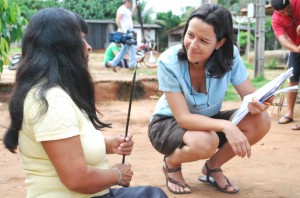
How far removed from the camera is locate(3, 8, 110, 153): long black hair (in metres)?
1.47

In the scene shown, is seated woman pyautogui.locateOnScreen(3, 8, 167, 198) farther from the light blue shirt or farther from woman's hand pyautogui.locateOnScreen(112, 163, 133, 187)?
the light blue shirt

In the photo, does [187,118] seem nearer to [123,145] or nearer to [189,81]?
[189,81]

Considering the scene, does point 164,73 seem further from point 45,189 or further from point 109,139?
point 45,189

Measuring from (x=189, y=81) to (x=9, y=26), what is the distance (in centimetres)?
234

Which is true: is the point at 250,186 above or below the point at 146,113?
above

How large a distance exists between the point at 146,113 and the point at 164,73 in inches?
134

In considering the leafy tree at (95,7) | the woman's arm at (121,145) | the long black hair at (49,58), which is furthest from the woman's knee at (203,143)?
the leafy tree at (95,7)

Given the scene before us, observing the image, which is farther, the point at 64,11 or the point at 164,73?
the point at 164,73

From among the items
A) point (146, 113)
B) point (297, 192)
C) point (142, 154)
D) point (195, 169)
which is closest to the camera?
point (297, 192)

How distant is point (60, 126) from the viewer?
1389 mm

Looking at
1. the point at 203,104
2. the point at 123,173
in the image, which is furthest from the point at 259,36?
the point at 123,173

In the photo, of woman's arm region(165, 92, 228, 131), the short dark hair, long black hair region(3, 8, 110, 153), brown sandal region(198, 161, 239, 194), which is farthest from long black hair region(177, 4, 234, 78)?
the short dark hair

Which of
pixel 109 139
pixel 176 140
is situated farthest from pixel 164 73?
pixel 109 139

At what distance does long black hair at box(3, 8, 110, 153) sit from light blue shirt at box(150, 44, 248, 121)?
3.35 ft
